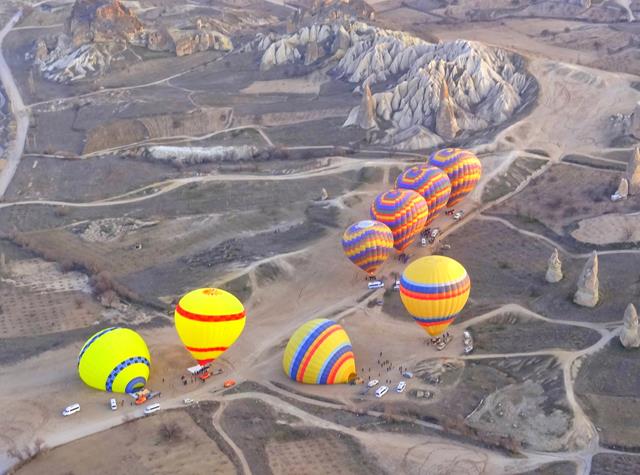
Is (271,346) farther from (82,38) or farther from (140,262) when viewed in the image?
(82,38)

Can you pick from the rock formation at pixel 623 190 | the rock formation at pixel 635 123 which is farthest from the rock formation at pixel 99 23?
the rock formation at pixel 623 190

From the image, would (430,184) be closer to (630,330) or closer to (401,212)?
(401,212)

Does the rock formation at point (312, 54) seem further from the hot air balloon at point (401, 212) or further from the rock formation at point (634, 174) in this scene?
the hot air balloon at point (401, 212)

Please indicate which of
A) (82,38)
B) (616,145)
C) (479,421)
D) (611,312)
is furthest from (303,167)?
(82,38)

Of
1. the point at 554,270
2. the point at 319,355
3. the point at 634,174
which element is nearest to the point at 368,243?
the point at 319,355

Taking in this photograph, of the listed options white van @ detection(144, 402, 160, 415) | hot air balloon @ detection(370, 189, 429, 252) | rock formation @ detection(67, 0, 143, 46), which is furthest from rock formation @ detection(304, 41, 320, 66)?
white van @ detection(144, 402, 160, 415)

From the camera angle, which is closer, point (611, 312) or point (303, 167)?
point (611, 312)
